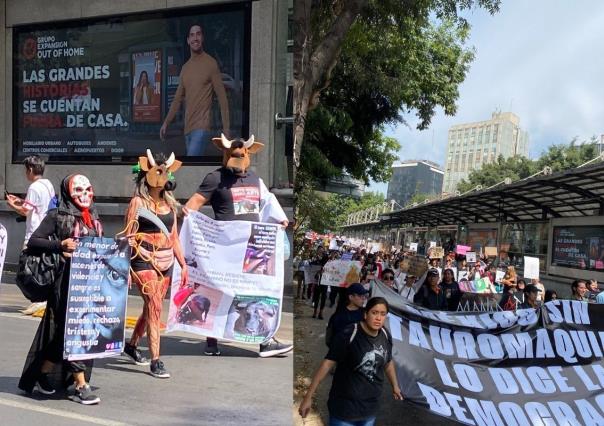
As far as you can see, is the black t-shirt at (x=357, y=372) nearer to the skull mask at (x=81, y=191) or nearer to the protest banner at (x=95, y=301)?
the protest banner at (x=95, y=301)

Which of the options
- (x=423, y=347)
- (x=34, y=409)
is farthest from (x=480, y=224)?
(x=34, y=409)

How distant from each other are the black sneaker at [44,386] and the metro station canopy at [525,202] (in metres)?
4.39

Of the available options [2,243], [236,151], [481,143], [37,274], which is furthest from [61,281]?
[481,143]

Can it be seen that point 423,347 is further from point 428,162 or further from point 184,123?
point 184,123

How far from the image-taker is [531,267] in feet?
19.1

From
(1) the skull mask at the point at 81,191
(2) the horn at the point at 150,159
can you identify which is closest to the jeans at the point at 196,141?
(2) the horn at the point at 150,159

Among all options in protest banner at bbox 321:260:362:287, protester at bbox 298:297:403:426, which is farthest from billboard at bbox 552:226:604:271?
protester at bbox 298:297:403:426

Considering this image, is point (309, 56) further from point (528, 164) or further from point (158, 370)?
point (528, 164)

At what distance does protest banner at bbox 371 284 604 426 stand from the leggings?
234 cm

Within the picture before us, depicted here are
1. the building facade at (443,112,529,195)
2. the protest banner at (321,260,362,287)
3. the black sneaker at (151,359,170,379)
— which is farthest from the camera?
the protest banner at (321,260,362,287)

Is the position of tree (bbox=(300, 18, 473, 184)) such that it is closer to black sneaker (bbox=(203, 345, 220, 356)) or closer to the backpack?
black sneaker (bbox=(203, 345, 220, 356))

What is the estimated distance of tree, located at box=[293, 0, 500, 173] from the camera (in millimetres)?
2703

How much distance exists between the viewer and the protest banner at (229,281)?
6.29 ft

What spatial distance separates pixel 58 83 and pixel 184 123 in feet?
1.29
